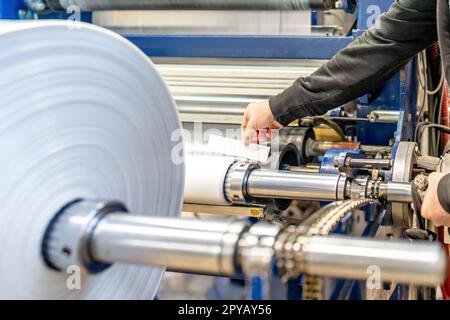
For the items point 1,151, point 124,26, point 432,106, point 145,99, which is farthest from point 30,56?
point 432,106

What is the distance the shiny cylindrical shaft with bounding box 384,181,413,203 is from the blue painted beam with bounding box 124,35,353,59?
592 millimetres

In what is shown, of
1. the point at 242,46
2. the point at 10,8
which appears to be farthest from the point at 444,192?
the point at 10,8

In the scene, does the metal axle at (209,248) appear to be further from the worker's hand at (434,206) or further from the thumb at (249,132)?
the thumb at (249,132)

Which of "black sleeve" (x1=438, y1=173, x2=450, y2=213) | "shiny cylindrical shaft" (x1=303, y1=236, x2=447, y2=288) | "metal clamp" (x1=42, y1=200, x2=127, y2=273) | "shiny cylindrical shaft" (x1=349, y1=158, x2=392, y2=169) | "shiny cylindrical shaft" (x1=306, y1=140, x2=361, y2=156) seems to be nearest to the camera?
"shiny cylindrical shaft" (x1=303, y1=236, x2=447, y2=288)

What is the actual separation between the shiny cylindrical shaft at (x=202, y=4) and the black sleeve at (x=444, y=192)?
2.52 feet

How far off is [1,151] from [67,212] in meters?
0.12

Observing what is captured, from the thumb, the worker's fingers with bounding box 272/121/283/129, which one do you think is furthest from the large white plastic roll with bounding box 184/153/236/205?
the worker's fingers with bounding box 272/121/283/129

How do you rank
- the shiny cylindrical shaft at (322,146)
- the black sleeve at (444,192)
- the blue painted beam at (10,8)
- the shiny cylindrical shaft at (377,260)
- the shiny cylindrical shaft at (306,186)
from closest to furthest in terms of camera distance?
1. the shiny cylindrical shaft at (377,260)
2. the black sleeve at (444,192)
3. the shiny cylindrical shaft at (306,186)
4. the shiny cylindrical shaft at (322,146)
5. the blue painted beam at (10,8)

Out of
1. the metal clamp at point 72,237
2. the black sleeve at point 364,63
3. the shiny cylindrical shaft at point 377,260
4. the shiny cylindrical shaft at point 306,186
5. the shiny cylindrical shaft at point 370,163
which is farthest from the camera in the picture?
the black sleeve at point 364,63

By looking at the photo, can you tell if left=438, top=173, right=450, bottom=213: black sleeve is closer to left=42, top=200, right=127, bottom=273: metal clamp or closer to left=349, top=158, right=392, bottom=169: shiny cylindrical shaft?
left=349, top=158, right=392, bottom=169: shiny cylindrical shaft

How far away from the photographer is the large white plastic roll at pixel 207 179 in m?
1.17

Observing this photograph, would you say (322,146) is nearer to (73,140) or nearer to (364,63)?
(364,63)

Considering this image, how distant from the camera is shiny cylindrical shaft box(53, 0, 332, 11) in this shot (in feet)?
5.31

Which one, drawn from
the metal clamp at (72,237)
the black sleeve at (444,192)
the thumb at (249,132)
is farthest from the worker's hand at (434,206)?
the metal clamp at (72,237)
